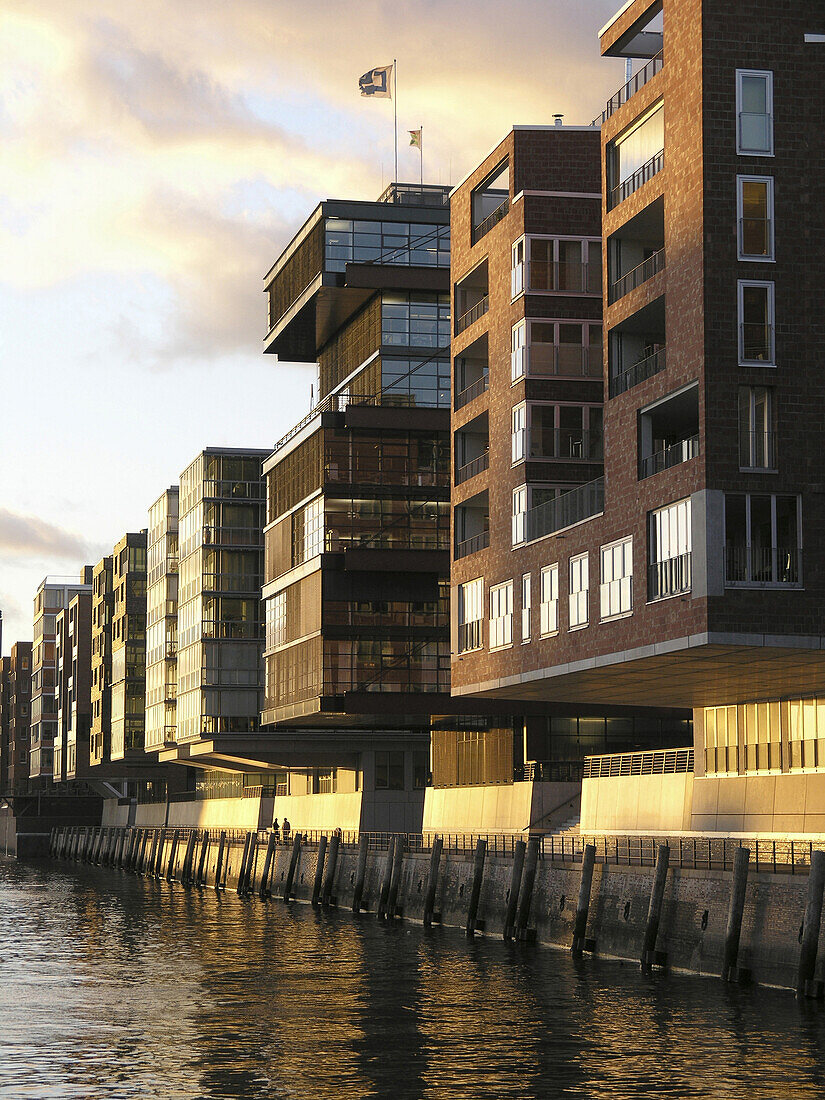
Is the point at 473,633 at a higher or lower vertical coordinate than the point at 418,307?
lower

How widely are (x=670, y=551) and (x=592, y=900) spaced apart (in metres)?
11.6

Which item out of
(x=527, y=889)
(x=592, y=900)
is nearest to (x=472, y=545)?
(x=527, y=889)

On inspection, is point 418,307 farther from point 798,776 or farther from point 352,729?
point 798,776

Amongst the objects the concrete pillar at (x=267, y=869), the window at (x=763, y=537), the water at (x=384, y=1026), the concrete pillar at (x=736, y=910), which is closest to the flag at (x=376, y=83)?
the concrete pillar at (x=267, y=869)

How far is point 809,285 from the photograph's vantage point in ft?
167

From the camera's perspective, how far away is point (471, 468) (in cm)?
7319

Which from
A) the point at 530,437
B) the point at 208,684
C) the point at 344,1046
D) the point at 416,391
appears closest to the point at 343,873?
the point at 530,437

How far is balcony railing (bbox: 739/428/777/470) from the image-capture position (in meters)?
49.9

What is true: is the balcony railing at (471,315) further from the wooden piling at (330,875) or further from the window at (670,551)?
the wooden piling at (330,875)

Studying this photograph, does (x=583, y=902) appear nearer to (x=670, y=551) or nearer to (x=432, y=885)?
(x=670, y=551)

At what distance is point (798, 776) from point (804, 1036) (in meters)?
26.2

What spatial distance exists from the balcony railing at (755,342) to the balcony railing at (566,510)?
951 centimetres

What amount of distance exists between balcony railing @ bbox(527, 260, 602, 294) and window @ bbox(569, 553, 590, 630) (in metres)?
11.9

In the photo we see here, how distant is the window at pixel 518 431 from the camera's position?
66.2 meters
